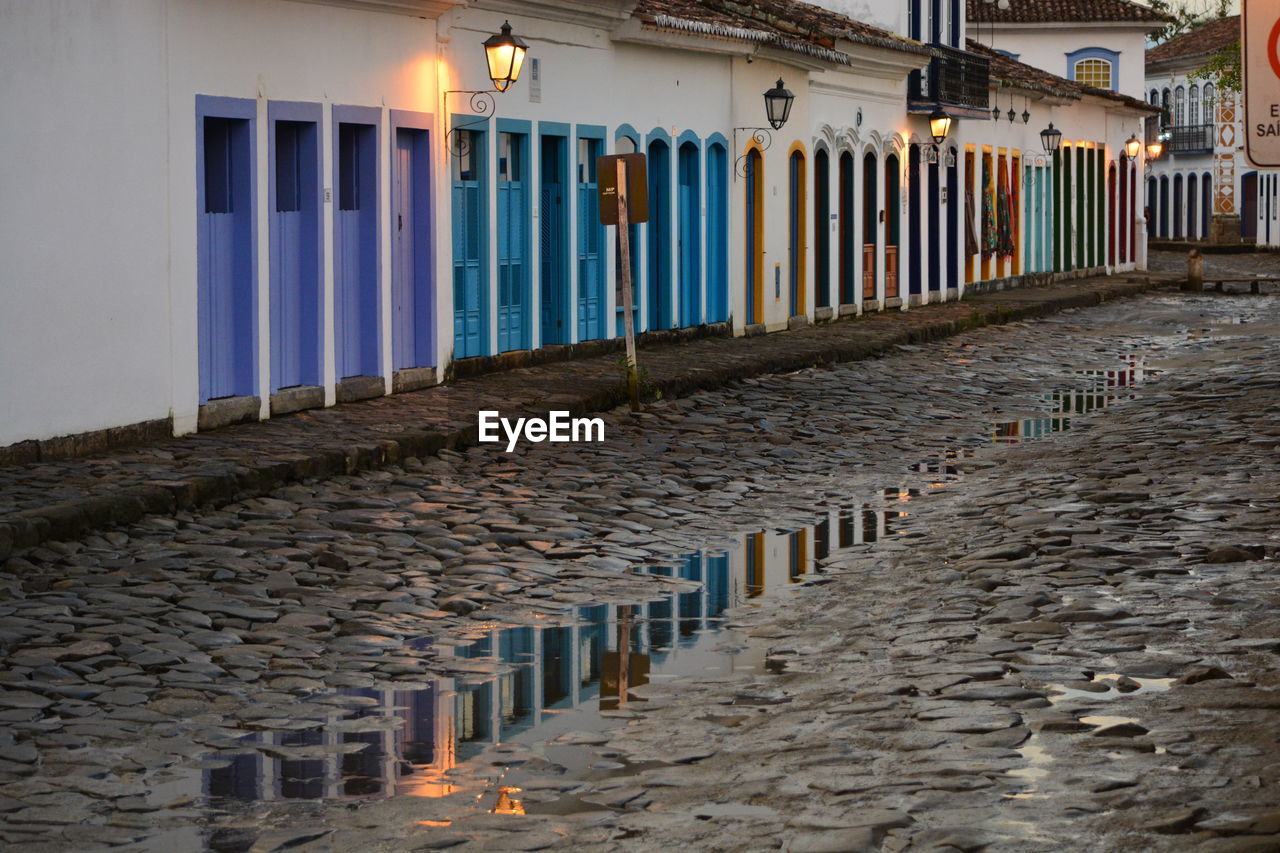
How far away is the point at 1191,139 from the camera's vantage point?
230 ft

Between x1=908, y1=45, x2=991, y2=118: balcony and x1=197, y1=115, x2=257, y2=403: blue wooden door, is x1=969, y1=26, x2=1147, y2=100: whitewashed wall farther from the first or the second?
x1=197, y1=115, x2=257, y2=403: blue wooden door

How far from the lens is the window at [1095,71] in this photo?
53.2 meters

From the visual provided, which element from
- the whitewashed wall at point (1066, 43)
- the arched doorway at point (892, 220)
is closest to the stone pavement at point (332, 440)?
the arched doorway at point (892, 220)

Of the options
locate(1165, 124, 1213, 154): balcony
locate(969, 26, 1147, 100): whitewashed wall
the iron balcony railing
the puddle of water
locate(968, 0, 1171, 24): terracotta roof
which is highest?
locate(968, 0, 1171, 24): terracotta roof

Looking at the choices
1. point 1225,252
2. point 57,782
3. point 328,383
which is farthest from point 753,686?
point 1225,252

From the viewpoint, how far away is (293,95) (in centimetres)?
1451

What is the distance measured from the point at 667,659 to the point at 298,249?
8.34 meters

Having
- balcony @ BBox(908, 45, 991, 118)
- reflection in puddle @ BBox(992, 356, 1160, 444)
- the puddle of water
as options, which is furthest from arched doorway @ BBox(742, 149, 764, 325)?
the puddle of water

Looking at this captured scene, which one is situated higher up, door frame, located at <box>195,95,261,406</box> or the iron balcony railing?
the iron balcony railing

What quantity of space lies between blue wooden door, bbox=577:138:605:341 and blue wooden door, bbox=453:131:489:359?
6.78 ft

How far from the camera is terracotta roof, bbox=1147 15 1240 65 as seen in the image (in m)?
69.0

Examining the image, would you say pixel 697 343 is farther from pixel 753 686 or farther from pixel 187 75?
pixel 753 686

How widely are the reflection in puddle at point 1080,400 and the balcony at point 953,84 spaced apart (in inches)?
418

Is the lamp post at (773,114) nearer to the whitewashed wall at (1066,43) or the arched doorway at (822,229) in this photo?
the arched doorway at (822,229)
